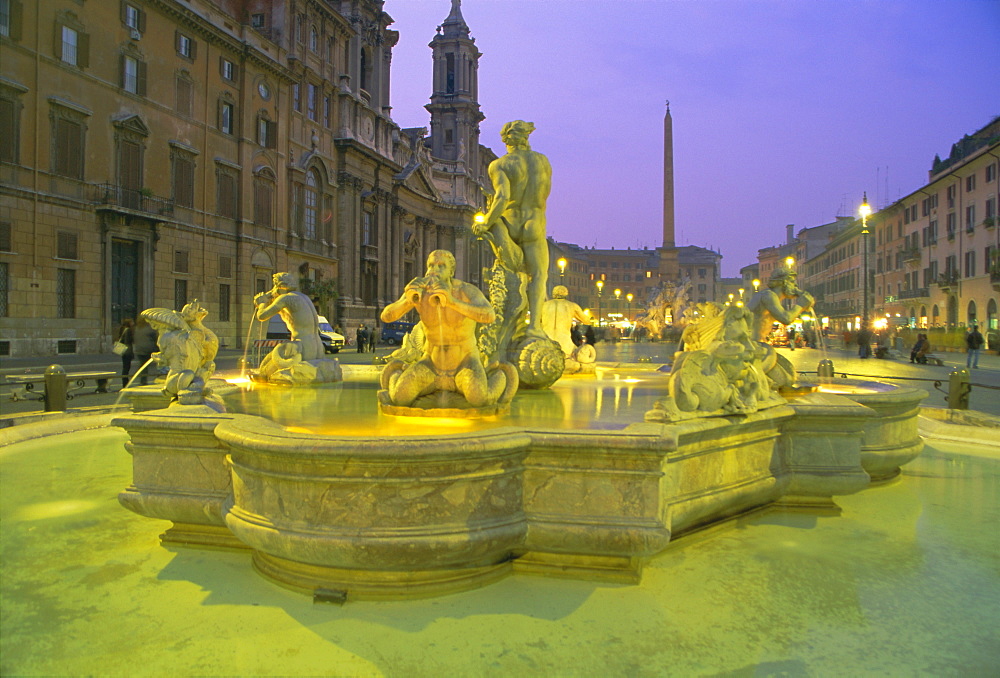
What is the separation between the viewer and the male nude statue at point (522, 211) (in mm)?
7602

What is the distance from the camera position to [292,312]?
8.32 m

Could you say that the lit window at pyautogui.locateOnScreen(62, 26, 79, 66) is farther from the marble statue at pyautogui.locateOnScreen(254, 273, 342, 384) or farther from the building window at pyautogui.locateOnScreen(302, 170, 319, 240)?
the marble statue at pyautogui.locateOnScreen(254, 273, 342, 384)

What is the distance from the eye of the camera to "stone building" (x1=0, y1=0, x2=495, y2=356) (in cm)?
2319

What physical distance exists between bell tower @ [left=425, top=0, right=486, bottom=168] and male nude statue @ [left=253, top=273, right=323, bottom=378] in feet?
208

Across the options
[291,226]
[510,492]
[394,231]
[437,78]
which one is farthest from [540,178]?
[437,78]

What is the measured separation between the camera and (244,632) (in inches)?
128

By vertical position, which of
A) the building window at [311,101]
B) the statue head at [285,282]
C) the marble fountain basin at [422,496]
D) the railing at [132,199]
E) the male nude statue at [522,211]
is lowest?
the marble fountain basin at [422,496]

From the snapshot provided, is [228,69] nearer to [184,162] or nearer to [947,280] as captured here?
[184,162]

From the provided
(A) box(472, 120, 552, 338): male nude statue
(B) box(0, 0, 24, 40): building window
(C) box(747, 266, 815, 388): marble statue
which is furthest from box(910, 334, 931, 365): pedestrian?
(B) box(0, 0, 24, 40): building window

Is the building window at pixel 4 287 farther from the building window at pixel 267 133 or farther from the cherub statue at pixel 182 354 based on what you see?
the cherub statue at pixel 182 354

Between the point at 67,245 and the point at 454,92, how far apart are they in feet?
171

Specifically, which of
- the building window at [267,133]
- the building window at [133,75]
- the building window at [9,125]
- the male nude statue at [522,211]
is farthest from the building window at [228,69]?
the male nude statue at [522,211]

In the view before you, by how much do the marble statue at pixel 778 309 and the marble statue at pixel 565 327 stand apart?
282cm

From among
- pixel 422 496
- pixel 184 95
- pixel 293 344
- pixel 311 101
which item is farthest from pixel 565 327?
pixel 311 101
